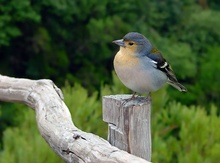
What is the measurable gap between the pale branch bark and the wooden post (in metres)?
0.12

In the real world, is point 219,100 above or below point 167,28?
below

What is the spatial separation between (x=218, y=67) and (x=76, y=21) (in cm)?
186

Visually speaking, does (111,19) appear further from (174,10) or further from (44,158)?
(44,158)

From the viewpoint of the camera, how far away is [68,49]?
10164mm

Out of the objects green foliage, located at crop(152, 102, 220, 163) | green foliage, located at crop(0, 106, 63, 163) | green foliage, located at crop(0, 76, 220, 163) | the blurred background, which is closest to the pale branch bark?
green foliage, located at crop(0, 106, 63, 163)

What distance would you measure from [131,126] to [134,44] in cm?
60

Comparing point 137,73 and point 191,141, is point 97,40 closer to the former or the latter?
point 191,141

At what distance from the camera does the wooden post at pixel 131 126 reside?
284 cm

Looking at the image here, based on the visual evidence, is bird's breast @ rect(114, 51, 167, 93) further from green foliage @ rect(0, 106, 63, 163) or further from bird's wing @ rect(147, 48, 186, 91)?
green foliage @ rect(0, 106, 63, 163)

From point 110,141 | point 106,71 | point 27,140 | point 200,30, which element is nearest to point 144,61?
point 110,141

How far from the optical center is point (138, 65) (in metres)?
3.33

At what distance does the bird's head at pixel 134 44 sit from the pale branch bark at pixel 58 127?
341 millimetres

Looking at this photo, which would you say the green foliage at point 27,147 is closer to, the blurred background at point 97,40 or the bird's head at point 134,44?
the bird's head at point 134,44

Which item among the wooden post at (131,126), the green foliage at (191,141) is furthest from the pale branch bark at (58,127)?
the green foliage at (191,141)
